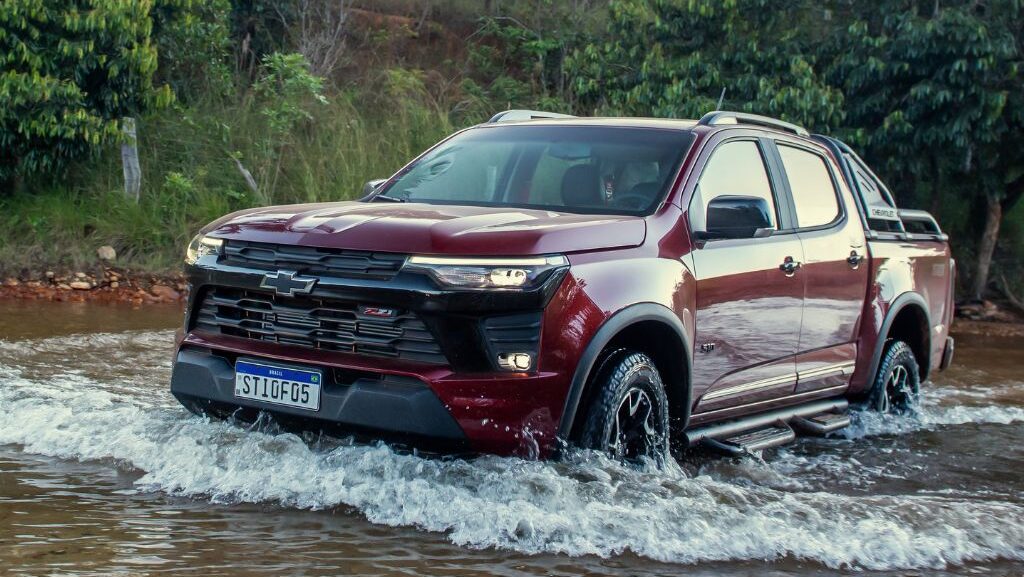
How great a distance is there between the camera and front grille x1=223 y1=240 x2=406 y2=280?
475 cm

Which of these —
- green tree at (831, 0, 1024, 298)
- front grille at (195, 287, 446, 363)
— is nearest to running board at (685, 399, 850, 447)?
front grille at (195, 287, 446, 363)

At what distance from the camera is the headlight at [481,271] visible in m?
4.65

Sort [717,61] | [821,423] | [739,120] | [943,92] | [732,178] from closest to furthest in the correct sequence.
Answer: [732,178] < [739,120] < [821,423] < [943,92] < [717,61]

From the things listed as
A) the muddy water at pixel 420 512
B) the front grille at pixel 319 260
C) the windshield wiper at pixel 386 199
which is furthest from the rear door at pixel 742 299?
the front grille at pixel 319 260

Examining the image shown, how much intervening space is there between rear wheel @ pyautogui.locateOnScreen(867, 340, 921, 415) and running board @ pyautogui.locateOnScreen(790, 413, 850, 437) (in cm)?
57

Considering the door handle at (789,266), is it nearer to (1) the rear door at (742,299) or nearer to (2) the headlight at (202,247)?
(1) the rear door at (742,299)

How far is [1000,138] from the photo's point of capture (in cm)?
1430

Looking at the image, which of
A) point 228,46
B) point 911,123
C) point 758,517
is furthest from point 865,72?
point 758,517

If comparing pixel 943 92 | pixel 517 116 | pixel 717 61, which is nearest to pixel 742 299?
pixel 517 116

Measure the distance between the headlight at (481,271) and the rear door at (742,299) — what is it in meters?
1.13

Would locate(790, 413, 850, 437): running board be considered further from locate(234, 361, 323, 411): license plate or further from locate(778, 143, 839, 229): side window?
locate(234, 361, 323, 411): license plate

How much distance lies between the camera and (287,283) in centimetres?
488

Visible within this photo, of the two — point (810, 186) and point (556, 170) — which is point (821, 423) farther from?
point (556, 170)

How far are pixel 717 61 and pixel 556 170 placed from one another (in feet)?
30.1
